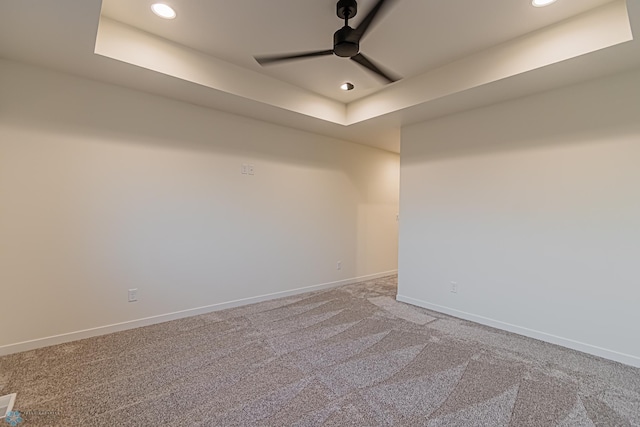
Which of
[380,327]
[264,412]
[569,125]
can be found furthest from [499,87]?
[264,412]

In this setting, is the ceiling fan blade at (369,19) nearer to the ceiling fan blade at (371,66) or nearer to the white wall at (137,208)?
the ceiling fan blade at (371,66)

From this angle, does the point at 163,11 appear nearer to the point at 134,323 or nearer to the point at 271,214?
the point at 271,214

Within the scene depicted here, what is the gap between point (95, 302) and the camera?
2764 mm

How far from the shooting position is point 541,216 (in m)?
2.86

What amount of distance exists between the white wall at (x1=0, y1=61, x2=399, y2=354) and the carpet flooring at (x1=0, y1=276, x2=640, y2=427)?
1.31 ft

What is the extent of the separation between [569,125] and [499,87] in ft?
2.37

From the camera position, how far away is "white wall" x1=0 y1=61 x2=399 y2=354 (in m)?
2.48

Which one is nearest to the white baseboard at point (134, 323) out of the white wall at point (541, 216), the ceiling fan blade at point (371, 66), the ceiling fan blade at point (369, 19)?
the white wall at point (541, 216)

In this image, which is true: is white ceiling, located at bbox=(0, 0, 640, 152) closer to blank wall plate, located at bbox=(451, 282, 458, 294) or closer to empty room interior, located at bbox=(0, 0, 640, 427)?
empty room interior, located at bbox=(0, 0, 640, 427)

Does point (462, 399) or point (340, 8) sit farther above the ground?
point (340, 8)

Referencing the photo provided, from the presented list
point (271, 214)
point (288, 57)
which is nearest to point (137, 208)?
point (271, 214)

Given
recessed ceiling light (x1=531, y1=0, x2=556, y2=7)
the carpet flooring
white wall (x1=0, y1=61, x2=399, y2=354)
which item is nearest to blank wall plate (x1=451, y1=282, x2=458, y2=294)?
the carpet flooring

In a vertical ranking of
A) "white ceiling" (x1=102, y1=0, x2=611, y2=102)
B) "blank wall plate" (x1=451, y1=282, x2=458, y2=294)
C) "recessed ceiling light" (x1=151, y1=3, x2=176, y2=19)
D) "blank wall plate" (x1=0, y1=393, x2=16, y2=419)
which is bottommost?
"blank wall plate" (x1=0, y1=393, x2=16, y2=419)

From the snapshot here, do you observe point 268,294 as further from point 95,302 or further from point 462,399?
point 462,399
